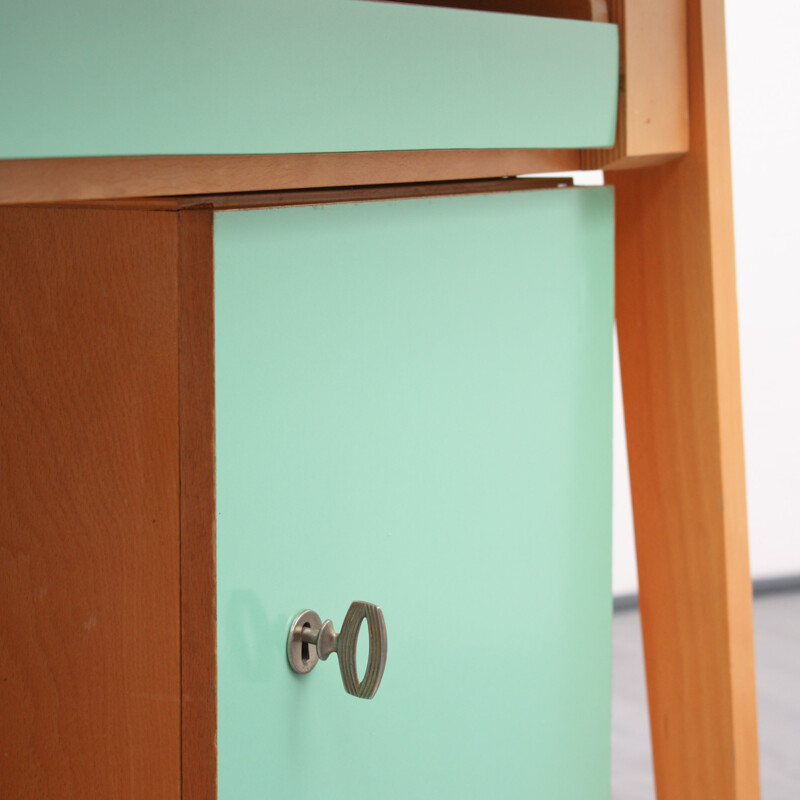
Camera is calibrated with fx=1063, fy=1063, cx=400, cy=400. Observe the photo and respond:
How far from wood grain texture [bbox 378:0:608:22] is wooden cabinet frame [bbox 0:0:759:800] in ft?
0.04

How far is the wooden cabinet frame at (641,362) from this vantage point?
1.57 feet

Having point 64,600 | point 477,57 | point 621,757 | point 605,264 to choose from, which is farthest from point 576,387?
point 621,757

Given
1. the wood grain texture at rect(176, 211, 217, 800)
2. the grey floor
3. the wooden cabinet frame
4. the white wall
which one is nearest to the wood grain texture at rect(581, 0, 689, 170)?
the wooden cabinet frame

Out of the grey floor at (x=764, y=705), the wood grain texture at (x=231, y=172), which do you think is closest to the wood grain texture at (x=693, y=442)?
the wood grain texture at (x=231, y=172)

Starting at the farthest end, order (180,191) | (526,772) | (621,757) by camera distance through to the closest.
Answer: (621,757) → (526,772) → (180,191)

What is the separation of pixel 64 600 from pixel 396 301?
23cm

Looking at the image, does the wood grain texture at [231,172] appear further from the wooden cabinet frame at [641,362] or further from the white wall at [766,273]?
the white wall at [766,273]

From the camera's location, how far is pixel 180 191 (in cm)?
47

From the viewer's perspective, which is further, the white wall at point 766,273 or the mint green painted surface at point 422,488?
the white wall at point 766,273

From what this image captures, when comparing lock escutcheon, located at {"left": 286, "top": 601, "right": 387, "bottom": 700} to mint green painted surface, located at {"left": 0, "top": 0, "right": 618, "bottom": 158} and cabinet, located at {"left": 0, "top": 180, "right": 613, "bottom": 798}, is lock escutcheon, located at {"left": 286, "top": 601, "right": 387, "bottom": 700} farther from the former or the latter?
mint green painted surface, located at {"left": 0, "top": 0, "right": 618, "bottom": 158}

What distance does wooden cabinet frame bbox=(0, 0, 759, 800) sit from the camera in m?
0.48

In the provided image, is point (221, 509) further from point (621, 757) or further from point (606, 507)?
point (621, 757)

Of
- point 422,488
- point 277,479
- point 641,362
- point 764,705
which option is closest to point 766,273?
point 764,705

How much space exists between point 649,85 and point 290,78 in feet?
0.92
